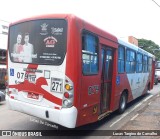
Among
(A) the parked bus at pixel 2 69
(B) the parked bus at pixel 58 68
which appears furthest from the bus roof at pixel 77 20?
(A) the parked bus at pixel 2 69

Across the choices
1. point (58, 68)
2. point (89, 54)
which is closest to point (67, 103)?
point (58, 68)

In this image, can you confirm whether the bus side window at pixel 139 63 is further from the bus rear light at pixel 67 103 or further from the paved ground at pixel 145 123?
the bus rear light at pixel 67 103

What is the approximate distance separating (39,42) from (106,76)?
263 centimetres

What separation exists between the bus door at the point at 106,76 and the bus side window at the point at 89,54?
2.16 feet

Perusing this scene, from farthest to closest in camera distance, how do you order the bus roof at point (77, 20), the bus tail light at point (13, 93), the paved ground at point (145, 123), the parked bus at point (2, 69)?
the parked bus at point (2, 69), the paved ground at point (145, 123), the bus tail light at point (13, 93), the bus roof at point (77, 20)

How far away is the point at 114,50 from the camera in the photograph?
828 centimetres

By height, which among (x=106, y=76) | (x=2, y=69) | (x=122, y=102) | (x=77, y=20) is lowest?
(x=122, y=102)

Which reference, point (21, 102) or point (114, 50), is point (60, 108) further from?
point (114, 50)

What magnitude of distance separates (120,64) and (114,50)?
0.79 m

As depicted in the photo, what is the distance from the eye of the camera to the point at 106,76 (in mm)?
7828

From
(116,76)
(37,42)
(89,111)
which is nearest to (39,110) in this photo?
(89,111)

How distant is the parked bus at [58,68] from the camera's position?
5672 mm

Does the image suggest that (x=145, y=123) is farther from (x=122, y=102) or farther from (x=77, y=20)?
(x=77, y=20)

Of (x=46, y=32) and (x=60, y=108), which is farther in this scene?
(x=46, y=32)
